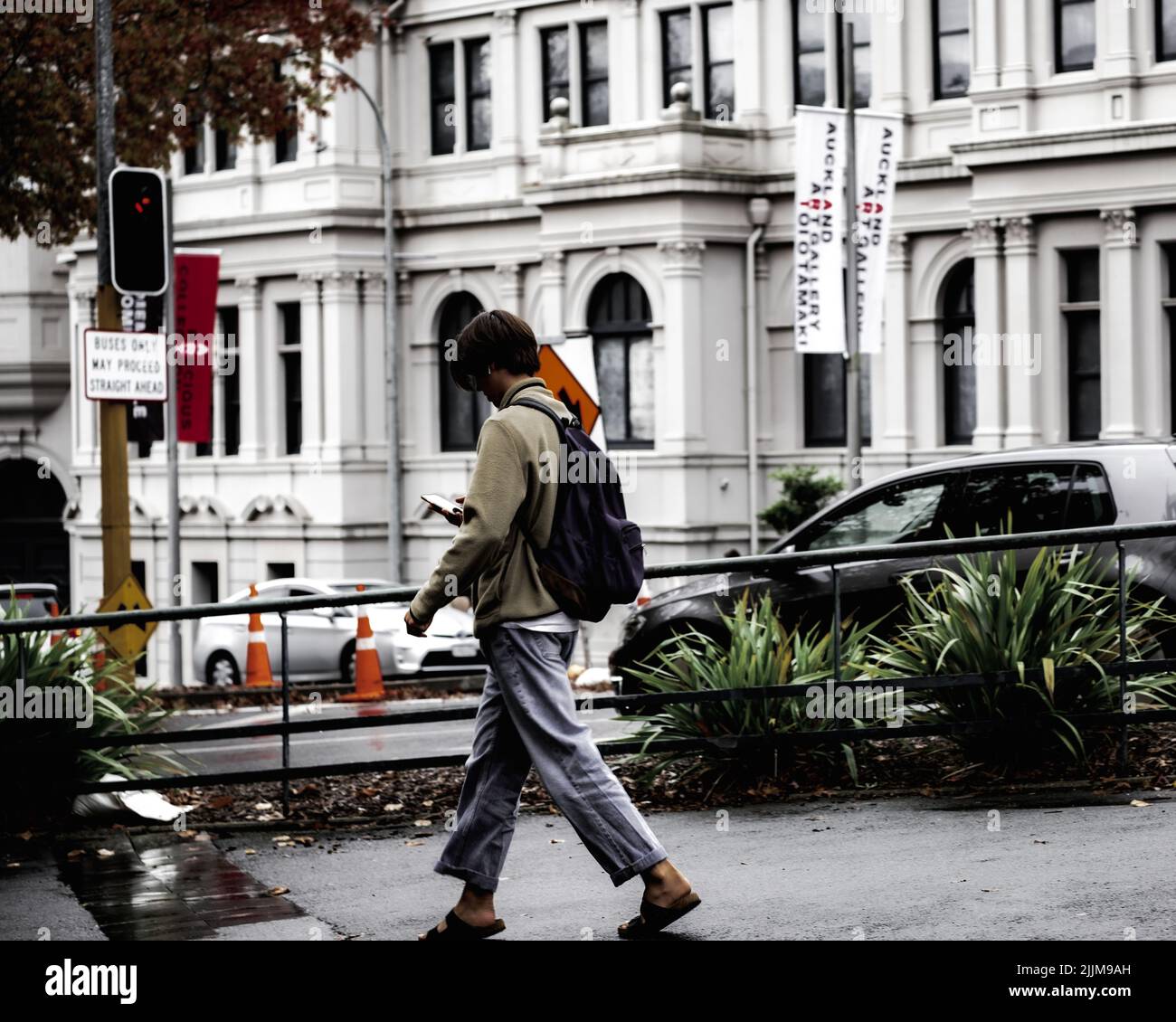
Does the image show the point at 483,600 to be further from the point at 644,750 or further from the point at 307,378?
the point at 307,378

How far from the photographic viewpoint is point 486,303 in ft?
131

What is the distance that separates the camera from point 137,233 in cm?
1509

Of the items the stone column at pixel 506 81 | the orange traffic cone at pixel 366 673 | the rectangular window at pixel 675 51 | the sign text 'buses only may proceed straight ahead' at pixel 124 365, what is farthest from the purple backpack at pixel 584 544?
the stone column at pixel 506 81

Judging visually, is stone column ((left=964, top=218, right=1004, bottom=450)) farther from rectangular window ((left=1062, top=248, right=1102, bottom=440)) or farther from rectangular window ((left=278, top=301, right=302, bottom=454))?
rectangular window ((left=278, top=301, right=302, bottom=454))

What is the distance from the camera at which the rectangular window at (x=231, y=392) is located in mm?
43500

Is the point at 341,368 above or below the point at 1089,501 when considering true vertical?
above

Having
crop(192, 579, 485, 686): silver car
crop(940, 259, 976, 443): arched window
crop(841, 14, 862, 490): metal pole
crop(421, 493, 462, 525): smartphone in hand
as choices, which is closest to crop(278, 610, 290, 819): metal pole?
crop(421, 493, 462, 525): smartphone in hand

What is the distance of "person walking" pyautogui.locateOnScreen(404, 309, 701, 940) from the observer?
24.2ft

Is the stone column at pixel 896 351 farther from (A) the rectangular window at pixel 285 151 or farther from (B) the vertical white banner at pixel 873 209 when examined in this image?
(A) the rectangular window at pixel 285 151

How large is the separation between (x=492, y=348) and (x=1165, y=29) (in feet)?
86.7

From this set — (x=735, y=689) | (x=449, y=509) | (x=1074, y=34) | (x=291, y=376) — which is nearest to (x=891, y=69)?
(x=1074, y=34)

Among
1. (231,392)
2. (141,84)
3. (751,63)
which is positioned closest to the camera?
(141,84)

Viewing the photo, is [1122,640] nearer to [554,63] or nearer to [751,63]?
[751,63]
